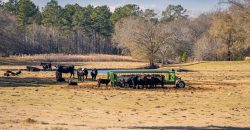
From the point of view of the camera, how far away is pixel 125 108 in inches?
1009

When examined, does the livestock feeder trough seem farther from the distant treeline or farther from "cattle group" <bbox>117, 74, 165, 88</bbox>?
the distant treeline

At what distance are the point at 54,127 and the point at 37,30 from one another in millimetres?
111322

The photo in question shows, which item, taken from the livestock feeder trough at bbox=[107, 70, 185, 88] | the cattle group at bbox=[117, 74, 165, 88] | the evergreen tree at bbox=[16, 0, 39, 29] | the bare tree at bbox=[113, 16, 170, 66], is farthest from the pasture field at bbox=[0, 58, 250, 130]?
the evergreen tree at bbox=[16, 0, 39, 29]

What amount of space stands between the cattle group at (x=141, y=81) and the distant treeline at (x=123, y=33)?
109ft

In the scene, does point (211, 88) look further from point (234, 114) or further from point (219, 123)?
point (219, 123)

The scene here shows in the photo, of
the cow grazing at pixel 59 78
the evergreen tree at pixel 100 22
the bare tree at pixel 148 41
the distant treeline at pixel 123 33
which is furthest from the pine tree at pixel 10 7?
the cow grazing at pixel 59 78

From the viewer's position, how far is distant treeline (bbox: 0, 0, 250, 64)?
7800 centimetres

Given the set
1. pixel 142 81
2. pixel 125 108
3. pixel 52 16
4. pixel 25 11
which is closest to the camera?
pixel 125 108

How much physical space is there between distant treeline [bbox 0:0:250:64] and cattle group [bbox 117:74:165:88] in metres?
33.3

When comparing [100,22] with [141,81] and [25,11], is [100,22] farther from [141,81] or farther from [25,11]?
[141,81]

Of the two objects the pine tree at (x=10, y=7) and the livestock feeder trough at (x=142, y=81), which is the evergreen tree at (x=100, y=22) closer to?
the pine tree at (x=10, y=7)

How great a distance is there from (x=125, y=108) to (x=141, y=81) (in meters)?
11.6

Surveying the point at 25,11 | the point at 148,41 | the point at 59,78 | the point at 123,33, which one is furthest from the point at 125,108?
the point at 25,11

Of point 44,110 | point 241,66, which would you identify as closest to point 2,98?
point 44,110
